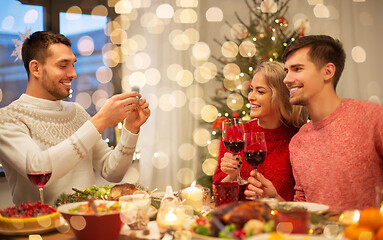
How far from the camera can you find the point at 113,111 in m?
1.98

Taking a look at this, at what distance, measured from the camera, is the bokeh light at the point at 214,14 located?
15.9 feet

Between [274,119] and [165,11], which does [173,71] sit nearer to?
[165,11]

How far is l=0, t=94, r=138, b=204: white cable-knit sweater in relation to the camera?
1876 millimetres

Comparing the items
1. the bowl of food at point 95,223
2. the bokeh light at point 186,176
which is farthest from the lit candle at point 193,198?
the bokeh light at point 186,176

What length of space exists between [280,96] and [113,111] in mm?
944

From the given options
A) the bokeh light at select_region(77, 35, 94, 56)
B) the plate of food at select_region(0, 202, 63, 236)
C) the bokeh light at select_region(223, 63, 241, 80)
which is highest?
the bokeh light at select_region(77, 35, 94, 56)

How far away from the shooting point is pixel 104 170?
235 cm

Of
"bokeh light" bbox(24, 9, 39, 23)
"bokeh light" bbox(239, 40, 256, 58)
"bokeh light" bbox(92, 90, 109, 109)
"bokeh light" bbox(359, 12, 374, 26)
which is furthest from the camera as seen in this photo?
"bokeh light" bbox(359, 12, 374, 26)

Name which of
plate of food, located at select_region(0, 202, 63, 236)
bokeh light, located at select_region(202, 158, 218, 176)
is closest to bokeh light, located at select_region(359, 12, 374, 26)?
bokeh light, located at select_region(202, 158, 218, 176)

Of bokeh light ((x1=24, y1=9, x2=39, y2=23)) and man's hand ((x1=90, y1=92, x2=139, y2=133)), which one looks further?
bokeh light ((x1=24, y1=9, x2=39, y2=23))

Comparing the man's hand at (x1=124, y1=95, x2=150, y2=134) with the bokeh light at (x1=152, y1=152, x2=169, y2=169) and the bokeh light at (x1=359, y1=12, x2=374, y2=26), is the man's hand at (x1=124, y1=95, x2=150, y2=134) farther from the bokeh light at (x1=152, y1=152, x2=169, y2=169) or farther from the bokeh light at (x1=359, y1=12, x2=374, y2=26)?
the bokeh light at (x1=359, y1=12, x2=374, y2=26)

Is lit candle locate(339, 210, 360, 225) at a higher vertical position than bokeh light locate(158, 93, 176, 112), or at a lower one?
lower

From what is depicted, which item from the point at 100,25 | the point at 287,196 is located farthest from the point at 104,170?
the point at 100,25

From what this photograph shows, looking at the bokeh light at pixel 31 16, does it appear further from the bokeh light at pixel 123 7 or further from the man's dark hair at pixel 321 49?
the man's dark hair at pixel 321 49
